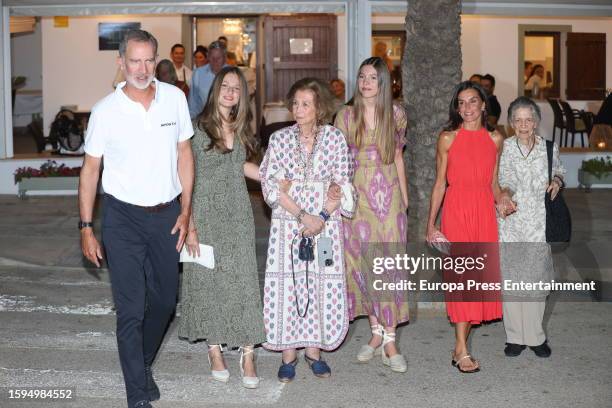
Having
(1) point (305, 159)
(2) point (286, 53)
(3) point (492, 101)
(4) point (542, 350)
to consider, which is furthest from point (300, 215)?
(2) point (286, 53)

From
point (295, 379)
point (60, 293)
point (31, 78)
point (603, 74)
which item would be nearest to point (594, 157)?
point (603, 74)

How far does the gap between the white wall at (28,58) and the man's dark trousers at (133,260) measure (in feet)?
72.4

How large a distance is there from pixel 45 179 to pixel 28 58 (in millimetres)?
13269

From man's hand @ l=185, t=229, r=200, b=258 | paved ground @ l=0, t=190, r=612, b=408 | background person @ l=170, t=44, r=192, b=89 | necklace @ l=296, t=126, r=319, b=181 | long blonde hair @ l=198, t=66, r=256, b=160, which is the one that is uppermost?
background person @ l=170, t=44, r=192, b=89

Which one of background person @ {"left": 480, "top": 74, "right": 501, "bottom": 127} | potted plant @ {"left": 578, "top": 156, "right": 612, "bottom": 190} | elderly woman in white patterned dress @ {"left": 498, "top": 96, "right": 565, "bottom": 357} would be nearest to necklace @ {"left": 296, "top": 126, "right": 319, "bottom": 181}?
elderly woman in white patterned dress @ {"left": 498, "top": 96, "right": 565, "bottom": 357}

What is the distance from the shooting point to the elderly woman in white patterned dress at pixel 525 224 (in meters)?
7.08

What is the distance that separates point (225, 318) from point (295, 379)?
61 centimetres

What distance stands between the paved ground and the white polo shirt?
132 centimetres

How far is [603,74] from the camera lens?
63.5ft

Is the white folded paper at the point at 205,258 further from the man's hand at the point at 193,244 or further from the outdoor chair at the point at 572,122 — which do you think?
the outdoor chair at the point at 572,122

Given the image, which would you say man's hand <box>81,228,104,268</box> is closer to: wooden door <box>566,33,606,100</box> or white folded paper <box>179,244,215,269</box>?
white folded paper <box>179,244,215,269</box>

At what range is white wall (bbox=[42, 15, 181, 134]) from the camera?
18516 mm

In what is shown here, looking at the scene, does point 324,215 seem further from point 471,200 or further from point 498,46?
point 498,46

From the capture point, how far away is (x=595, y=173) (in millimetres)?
15641
